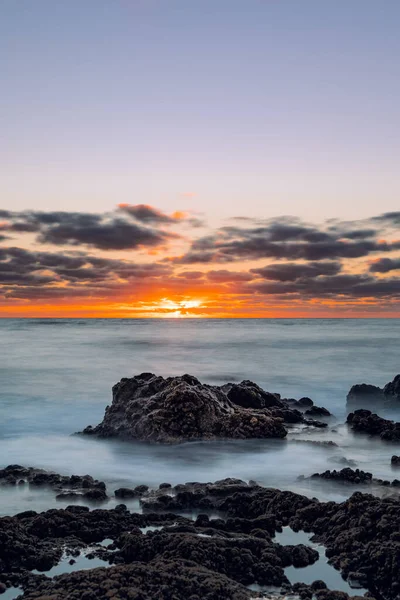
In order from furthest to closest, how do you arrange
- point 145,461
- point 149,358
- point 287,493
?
point 149,358, point 145,461, point 287,493

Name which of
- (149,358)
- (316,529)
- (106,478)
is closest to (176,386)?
(106,478)

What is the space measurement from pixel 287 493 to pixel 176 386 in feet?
19.2

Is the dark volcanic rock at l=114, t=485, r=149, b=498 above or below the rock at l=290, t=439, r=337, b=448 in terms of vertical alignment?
below

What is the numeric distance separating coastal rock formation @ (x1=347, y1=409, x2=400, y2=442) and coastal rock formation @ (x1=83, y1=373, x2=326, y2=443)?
2.07 metres

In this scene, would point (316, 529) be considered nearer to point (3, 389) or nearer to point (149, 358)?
point (3, 389)

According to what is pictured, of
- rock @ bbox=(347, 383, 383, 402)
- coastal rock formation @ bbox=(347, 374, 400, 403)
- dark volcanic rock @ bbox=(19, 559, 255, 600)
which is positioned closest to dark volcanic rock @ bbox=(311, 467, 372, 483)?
dark volcanic rock @ bbox=(19, 559, 255, 600)

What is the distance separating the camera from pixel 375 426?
15008mm

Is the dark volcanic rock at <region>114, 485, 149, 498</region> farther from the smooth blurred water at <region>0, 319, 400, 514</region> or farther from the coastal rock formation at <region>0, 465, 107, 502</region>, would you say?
the smooth blurred water at <region>0, 319, 400, 514</region>

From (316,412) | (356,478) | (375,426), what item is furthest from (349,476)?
(316,412)

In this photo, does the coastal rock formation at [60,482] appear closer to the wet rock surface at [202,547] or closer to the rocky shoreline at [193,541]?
the rocky shoreline at [193,541]

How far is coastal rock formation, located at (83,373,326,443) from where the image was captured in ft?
45.5

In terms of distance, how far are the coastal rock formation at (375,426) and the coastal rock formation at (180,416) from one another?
207 centimetres

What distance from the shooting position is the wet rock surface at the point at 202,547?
6.11 metres

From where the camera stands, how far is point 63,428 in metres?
17.1
